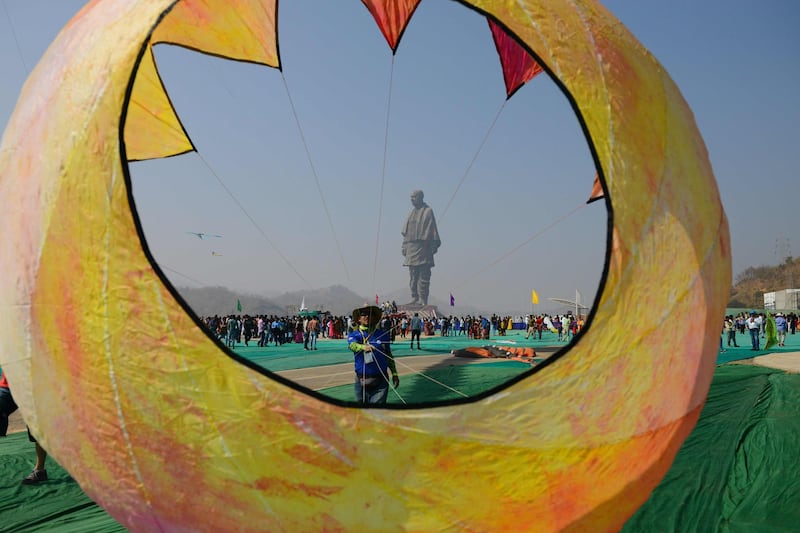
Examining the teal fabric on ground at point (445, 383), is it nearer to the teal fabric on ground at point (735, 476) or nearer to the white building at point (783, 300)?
the teal fabric on ground at point (735, 476)

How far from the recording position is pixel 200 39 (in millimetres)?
3045

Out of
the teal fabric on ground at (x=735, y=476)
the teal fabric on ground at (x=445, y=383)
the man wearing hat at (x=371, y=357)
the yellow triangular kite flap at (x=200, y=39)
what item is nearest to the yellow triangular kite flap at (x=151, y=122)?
the yellow triangular kite flap at (x=200, y=39)

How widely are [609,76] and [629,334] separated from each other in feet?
3.74

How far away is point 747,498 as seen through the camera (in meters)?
4.59

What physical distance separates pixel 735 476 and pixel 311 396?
4.60 meters

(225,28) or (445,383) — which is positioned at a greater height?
(225,28)

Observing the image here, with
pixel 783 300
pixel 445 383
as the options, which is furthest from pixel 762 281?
pixel 445 383

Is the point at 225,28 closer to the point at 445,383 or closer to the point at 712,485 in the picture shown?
the point at 712,485

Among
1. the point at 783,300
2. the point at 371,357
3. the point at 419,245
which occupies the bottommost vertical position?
the point at 371,357

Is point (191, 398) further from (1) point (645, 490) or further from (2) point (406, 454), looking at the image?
(1) point (645, 490)

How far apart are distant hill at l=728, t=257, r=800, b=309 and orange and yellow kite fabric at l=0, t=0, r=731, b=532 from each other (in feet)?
290

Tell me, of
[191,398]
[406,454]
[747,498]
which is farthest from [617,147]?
[747,498]

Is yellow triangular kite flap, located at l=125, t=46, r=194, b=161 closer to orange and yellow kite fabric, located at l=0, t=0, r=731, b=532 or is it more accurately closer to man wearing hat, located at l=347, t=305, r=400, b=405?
orange and yellow kite fabric, located at l=0, t=0, r=731, b=532

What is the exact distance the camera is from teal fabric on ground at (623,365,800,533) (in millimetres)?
4191
